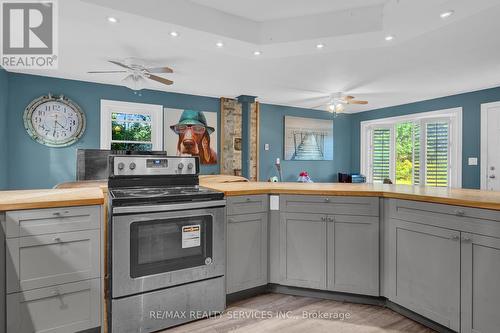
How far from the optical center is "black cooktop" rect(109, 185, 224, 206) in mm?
1934

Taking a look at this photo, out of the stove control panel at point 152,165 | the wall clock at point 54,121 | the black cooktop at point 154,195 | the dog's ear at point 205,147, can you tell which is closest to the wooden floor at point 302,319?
the black cooktop at point 154,195

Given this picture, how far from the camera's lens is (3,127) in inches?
161

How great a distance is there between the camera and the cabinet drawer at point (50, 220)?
1661 millimetres

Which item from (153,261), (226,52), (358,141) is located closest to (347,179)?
(358,141)

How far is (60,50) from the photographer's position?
3480 mm

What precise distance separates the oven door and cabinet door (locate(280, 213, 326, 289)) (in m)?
0.59

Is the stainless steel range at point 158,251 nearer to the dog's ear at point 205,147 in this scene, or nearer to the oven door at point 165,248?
the oven door at point 165,248

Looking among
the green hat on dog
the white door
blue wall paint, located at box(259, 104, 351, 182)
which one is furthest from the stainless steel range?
the white door

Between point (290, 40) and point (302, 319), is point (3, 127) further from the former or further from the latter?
point (302, 319)

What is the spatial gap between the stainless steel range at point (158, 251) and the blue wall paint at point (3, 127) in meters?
2.94

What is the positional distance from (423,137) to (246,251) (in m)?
5.44

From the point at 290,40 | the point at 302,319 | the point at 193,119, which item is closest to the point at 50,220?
the point at 302,319

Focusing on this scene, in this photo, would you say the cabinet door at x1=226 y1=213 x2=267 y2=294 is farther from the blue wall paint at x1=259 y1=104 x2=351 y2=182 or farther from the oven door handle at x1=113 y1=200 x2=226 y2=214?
the blue wall paint at x1=259 y1=104 x2=351 y2=182

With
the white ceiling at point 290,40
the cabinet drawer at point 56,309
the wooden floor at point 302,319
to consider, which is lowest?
the wooden floor at point 302,319
